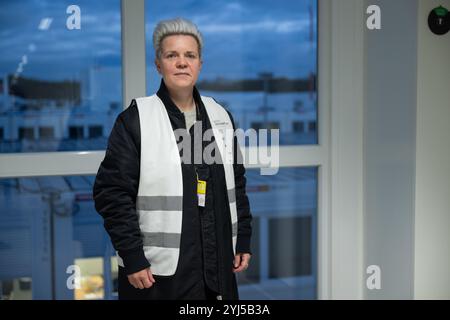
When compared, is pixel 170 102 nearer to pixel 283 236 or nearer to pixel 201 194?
pixel 201 194

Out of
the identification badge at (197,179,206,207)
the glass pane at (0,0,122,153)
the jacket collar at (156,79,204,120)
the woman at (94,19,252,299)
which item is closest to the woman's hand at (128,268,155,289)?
the woman at (94,19,252,299)

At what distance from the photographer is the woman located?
182cm

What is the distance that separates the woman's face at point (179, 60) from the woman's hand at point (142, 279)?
0.60 metres

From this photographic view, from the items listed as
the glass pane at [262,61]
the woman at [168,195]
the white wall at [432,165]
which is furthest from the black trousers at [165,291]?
the white wall at [432,165]

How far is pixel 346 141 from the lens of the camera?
2635 millimetres

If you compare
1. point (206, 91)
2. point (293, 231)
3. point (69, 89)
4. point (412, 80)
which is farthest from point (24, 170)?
point (412, 80)

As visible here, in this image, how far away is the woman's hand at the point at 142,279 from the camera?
6.02 feet

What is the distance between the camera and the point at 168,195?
187 centimetres

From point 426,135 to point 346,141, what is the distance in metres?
0.35

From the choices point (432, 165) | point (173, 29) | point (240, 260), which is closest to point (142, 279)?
point (240, 260)

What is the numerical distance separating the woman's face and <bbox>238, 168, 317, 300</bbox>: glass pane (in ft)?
2.77

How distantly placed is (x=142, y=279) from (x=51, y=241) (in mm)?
811

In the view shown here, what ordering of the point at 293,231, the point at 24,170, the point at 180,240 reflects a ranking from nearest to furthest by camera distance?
the point at 180,240, the point at 24,170, the point at 293,231

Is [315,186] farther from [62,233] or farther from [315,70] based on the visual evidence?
[62,233]
